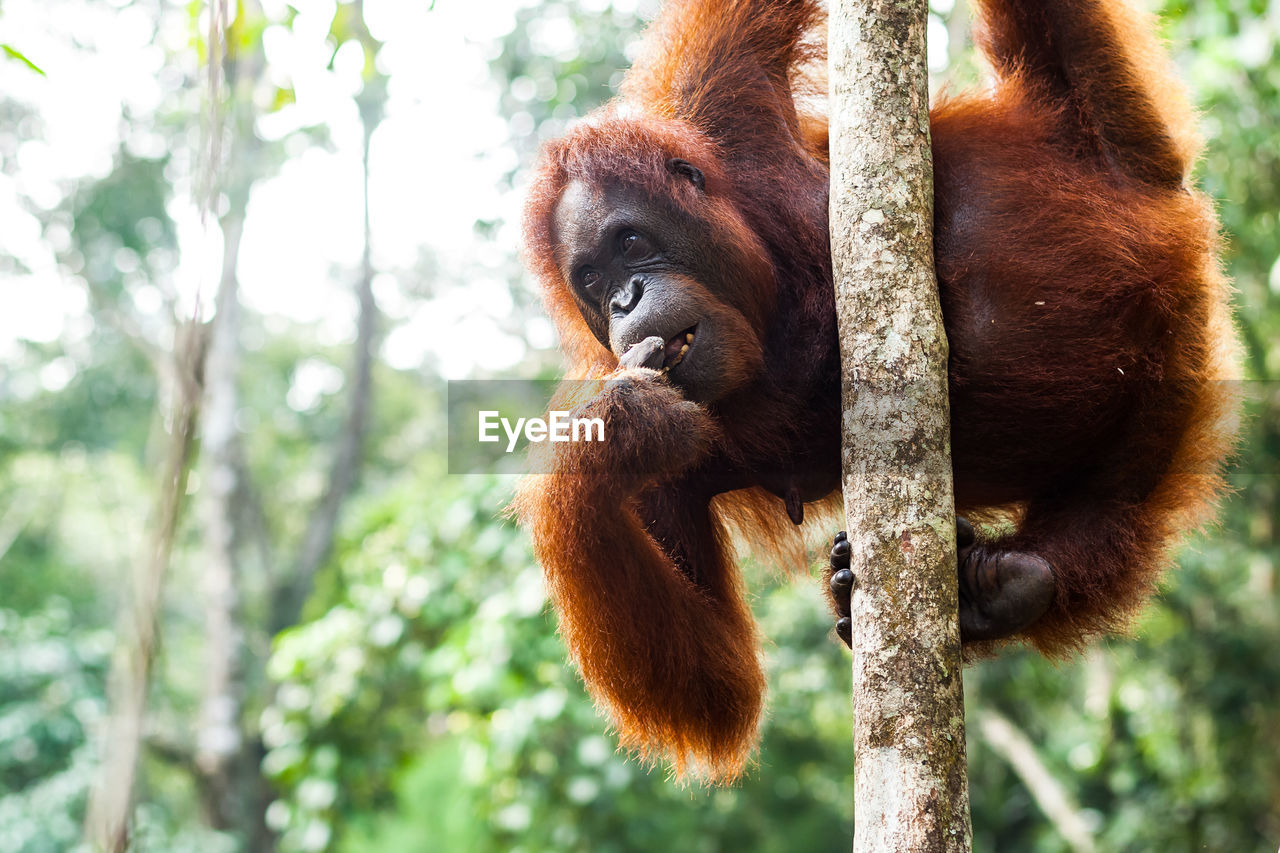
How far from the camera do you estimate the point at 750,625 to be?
3016 mm

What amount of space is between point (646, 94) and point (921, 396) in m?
1.55

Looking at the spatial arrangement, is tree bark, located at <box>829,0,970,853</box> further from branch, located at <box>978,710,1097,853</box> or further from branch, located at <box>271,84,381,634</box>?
branch, located at <box>271,84,381,634</box>

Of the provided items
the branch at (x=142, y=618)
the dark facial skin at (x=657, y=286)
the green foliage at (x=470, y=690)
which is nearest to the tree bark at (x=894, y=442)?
the dark facial skin at (x=657, y=286)

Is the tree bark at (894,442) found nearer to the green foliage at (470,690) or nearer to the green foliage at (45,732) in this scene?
the green foliage at (470,690)

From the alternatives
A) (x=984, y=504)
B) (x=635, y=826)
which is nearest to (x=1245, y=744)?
(x=635, y=826)

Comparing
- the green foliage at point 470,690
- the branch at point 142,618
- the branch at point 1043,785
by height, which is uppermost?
the branch at point 142,618

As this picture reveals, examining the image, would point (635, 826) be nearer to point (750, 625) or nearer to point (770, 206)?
point (750, 625)

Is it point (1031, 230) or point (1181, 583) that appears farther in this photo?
→ point (1181, 583)

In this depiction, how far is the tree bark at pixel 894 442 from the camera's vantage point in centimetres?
178

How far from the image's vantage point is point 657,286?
8.25 feet

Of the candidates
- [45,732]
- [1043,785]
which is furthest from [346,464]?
[1043,785]

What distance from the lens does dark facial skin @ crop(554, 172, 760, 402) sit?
8.03 ft

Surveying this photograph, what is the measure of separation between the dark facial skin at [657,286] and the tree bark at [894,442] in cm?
40

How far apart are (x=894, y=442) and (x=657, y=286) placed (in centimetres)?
78
